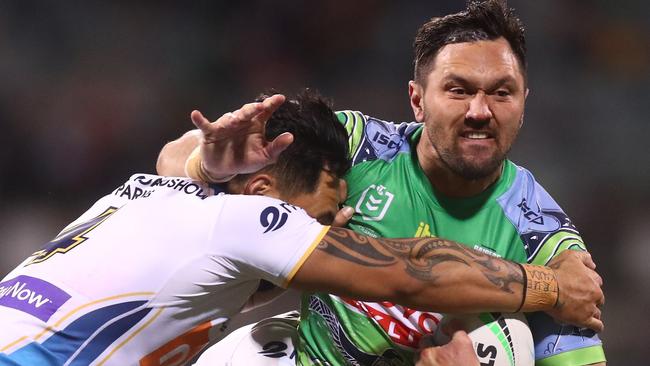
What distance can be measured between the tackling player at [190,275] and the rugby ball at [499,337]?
122 millimetres

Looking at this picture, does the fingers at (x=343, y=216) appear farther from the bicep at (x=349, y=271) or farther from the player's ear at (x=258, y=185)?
the bicep at (x=349, y=271)

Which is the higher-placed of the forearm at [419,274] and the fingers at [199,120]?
the fingers at [199,120]

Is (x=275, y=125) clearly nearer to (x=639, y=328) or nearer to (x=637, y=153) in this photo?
(x=639, y=328)

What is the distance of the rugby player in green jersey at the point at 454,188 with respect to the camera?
3158mm

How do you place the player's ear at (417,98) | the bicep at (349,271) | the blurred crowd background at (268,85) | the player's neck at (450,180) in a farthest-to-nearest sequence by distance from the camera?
the blurred crowd background at (268,85)
the player's ear at (417,98)
the player's neck at (450,180)
the bicep at (349,271)

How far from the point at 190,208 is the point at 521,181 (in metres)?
1.30

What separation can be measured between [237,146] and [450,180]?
0.85m

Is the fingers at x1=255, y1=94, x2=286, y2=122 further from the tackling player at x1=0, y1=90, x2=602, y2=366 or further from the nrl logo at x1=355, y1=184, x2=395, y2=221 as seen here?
the nrl logo at x1=355, y1=184, x2=395, y2=221

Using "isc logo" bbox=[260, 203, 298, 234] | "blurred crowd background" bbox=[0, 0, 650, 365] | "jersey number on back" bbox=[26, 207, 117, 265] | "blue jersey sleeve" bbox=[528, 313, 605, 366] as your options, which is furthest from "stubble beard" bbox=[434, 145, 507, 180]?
"blurred crowd background" bbox=[0, 0, 650, 365]

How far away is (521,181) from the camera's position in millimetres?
3373

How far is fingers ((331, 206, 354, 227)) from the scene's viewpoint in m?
3.20

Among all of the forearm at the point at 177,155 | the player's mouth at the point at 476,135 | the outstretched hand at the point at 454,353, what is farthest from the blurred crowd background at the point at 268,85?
the outstretched hand at the point at 454,353

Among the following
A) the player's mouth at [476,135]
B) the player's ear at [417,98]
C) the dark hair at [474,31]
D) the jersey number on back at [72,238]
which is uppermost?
the dark hair at [474,31]

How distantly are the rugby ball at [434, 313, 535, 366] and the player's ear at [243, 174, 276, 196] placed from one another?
0.75 m
